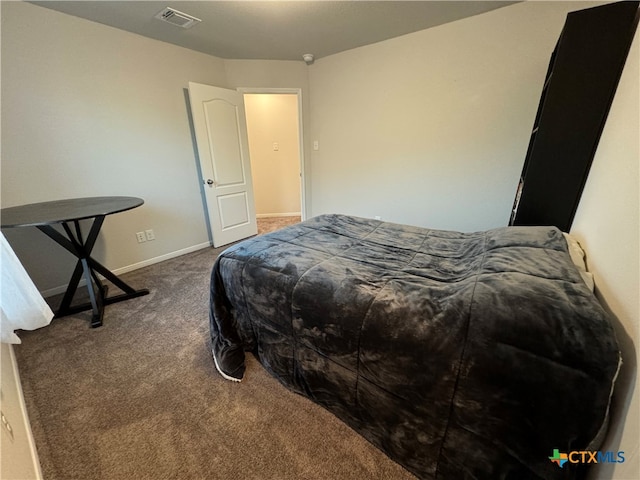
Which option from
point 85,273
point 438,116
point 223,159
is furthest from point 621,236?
point 223,159

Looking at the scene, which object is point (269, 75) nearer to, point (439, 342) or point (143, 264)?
point (143, 264)

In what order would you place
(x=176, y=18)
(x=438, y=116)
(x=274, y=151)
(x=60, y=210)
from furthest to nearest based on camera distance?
(x=274, y=151) → (x=438, y=116) → (x=176, y=18) → (x=60, y=210)

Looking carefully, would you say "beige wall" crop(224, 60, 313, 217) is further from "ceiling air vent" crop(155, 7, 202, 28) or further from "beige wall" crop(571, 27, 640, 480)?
"beige wall" crop(571, 27, 640, 480)

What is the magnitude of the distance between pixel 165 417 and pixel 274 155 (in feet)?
14.4

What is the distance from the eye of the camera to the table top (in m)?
1.61

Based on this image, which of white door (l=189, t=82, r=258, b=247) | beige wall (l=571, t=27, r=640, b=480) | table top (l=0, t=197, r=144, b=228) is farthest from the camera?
white door (l=189, t=82, r=258, b=247)

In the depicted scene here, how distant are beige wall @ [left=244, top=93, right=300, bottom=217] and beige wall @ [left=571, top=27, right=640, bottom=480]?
3.86 metres

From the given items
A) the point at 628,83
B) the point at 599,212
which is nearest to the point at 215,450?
the point at 599,212

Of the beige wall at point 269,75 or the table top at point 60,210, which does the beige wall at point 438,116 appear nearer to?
the beige wall at point 269,75

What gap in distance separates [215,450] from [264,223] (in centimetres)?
382

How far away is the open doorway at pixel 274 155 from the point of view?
454cm

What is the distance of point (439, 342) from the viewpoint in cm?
85

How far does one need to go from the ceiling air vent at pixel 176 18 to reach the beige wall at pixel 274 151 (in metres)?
2.15

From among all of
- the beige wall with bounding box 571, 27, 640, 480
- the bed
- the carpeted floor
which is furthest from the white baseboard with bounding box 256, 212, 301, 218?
the beige wall with bounding box 571, 27, 640, 480
